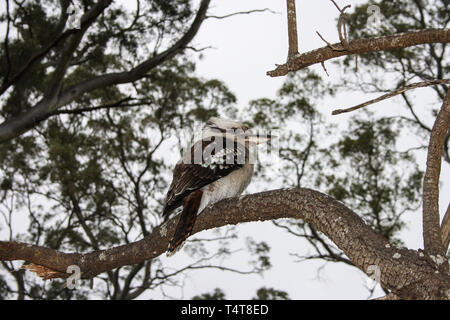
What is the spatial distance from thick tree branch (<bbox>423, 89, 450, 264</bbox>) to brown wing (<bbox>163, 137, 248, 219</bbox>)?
2.78 ft

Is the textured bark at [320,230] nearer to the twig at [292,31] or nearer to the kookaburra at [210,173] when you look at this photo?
the kookaburra at [210,173]

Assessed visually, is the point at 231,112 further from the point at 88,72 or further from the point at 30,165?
the point at 30,165

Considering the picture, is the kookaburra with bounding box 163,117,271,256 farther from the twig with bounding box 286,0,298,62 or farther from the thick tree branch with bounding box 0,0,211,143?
the thick tree branch with bounding box 0,0,211,143

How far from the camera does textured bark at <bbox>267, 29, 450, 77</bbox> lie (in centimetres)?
178

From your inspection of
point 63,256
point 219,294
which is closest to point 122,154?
point 219,294

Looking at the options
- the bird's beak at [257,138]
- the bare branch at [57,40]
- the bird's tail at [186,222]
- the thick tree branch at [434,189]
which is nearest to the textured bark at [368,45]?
the thick tree branch at [434,189]

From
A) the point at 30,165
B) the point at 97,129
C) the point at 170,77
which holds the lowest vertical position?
the point at 30,165

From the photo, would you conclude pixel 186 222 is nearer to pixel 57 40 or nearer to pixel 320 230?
pixel 320 230

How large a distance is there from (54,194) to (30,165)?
0.60m

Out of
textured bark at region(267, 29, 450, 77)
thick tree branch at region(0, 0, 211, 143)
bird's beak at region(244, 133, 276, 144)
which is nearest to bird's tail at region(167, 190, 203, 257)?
bird's beak at region(244, 133, 276, 144)

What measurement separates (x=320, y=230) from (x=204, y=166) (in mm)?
710

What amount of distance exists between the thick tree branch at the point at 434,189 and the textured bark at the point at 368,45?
0.27 metres

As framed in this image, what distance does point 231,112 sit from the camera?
7.70m
